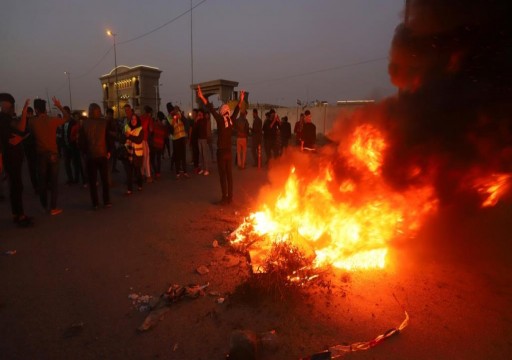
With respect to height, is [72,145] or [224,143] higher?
[224,143]

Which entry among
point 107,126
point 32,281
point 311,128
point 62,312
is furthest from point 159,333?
point 311,128

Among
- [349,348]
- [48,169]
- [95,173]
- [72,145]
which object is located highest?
[72,145]

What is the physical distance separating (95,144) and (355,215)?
5.37 m

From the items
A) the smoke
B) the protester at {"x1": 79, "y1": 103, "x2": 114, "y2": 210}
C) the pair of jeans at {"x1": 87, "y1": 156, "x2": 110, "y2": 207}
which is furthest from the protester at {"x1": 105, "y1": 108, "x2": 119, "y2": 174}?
the smoke

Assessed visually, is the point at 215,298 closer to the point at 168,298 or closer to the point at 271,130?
the point at 168,298

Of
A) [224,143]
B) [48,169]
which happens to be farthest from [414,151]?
[48,169]

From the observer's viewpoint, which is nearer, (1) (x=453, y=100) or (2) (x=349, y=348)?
(2) (x=349, y=348)

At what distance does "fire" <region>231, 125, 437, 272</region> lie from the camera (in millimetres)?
4367

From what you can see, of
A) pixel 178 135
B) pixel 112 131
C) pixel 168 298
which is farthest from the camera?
pixel 178 135

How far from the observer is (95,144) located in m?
6.84

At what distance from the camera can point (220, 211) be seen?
23.1 feet

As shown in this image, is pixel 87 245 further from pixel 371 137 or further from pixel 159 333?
pixel 371 137

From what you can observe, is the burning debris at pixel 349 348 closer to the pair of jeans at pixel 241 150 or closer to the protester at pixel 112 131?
the protester at pixel 112 131

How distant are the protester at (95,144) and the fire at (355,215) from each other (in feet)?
12.7
